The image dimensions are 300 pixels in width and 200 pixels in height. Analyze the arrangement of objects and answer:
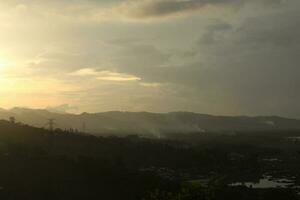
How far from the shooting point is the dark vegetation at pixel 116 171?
88062mm

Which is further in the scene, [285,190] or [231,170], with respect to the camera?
[231,170]

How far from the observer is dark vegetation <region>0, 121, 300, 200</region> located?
3467 inches

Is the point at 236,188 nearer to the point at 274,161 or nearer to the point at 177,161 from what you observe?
the point at 177,161

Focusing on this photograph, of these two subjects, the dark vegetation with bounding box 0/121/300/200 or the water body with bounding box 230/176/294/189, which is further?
the water body with bounding box 230/176/294/189

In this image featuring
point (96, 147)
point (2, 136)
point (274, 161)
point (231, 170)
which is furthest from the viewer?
point (274, 161)

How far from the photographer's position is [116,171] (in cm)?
10156

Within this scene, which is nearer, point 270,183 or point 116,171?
point 116,171

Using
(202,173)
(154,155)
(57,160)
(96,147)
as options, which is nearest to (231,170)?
(202,173)

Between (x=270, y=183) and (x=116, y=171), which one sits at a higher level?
(x=116, y=171)

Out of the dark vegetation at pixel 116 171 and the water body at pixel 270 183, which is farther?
the water body at pixel 270 183

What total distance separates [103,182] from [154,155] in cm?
7023

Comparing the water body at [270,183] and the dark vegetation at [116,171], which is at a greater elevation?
the dark vegetation at [116,171]

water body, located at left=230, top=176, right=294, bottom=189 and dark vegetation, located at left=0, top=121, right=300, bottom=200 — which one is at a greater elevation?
dark vegetation, located at left=0, top=121, right=300, bottom=200

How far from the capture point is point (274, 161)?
16950cm
